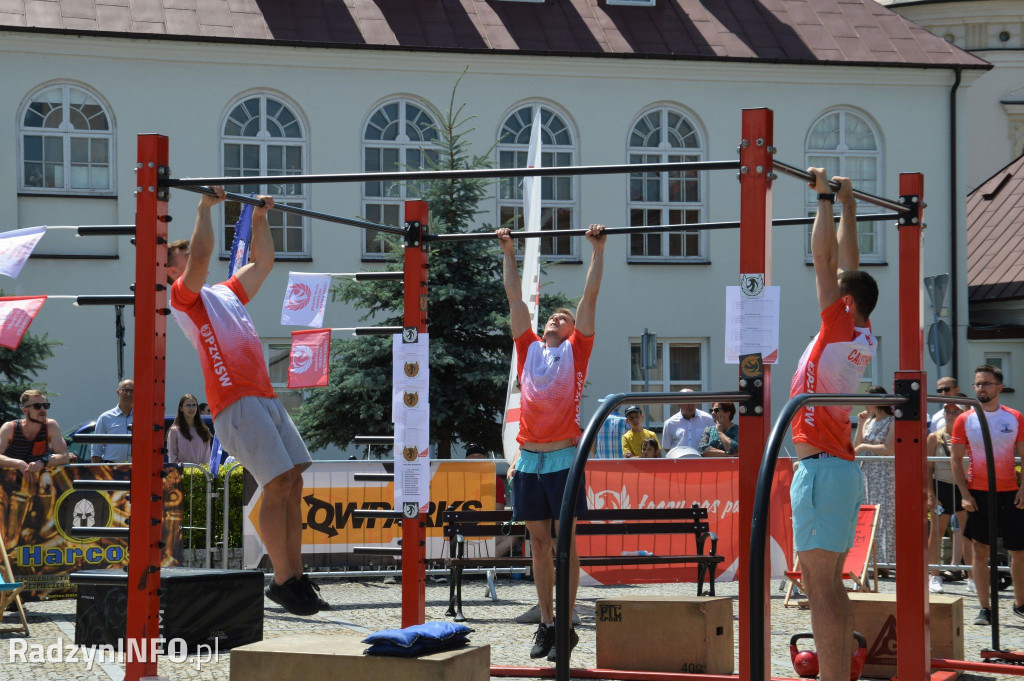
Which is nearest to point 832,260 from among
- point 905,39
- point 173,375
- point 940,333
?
point 940,333

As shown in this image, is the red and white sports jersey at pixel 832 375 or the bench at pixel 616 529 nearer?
the red and white sports jersey at pixel 832 375

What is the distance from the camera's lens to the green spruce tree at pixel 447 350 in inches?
667

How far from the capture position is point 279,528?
6566 millimetres

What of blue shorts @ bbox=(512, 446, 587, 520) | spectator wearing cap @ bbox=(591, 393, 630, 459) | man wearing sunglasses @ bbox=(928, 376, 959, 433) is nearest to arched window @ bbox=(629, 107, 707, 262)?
spectator wearing cap @ bbox=(591, 393, 630, 459)

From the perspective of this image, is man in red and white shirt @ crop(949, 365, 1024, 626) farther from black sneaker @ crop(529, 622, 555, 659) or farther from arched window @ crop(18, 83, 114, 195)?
arched window @ crop(18, 83, 114, 195)

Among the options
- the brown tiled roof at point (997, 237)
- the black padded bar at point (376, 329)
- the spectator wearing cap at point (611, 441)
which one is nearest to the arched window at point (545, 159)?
the brown tiled roof at point (997, 237)

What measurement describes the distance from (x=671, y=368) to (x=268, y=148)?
28.9ft

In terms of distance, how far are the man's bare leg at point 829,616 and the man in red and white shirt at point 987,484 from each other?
4163mm

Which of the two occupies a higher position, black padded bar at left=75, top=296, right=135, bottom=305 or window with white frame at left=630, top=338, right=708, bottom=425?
black padded bar at left=75, top=296, right=135, bottom=305

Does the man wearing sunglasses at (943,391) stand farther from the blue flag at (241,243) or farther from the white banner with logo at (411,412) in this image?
the blue flag at (241,243)

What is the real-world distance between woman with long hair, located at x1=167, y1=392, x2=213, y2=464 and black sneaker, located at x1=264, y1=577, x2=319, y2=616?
693cm

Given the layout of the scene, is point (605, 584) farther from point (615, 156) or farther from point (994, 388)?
point (615, 156)

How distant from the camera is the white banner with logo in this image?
7.92 m

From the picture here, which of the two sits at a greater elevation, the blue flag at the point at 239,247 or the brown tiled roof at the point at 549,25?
the brown tiled roof at the point at 549,25
